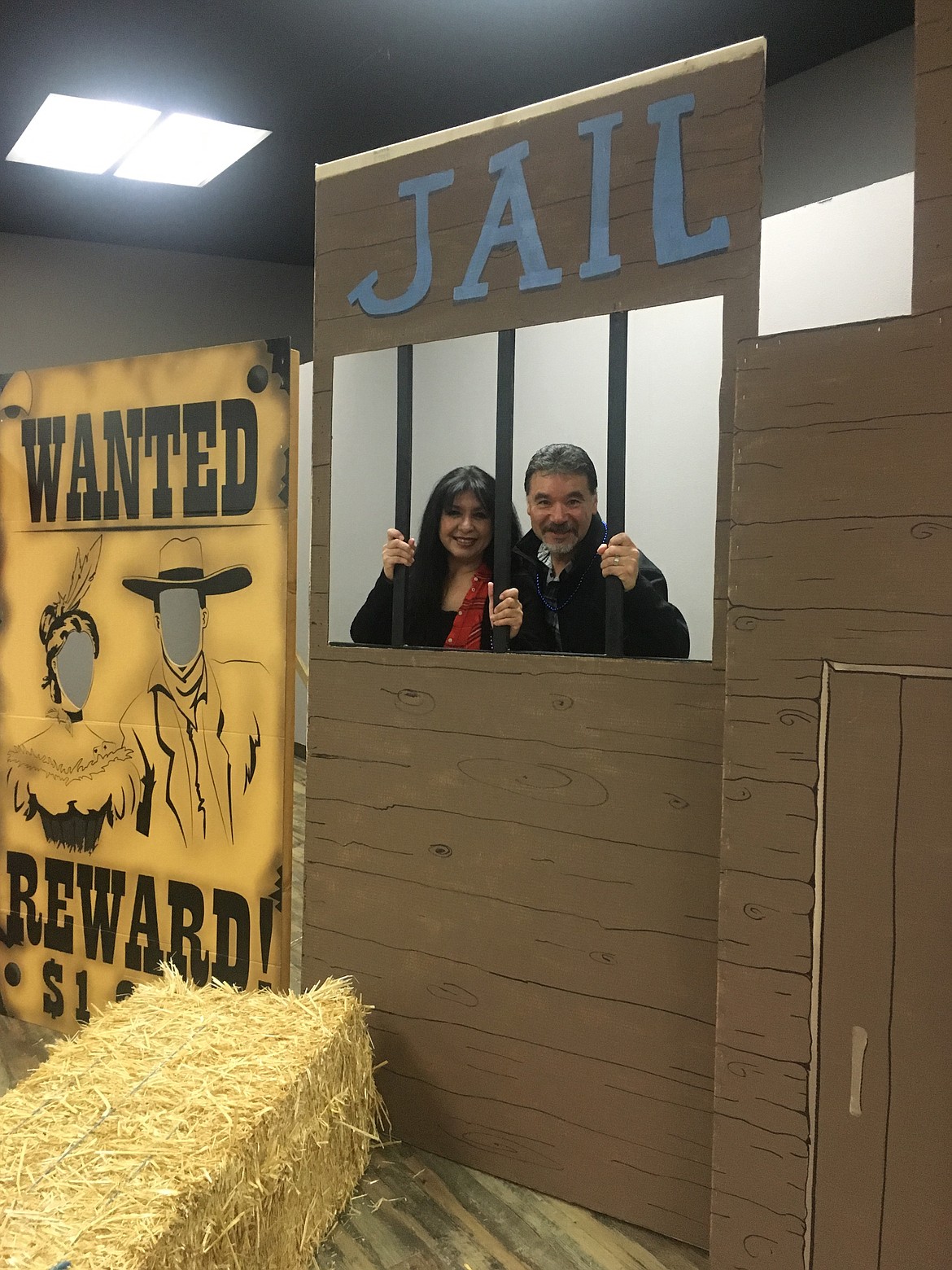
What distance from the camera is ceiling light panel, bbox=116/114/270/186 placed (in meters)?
4.00

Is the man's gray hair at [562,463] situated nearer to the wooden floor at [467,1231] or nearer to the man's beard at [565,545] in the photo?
the man's beard at [565,545]

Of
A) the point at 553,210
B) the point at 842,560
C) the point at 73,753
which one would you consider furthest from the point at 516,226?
the point at 73,753

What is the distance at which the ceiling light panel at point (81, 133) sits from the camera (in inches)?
150

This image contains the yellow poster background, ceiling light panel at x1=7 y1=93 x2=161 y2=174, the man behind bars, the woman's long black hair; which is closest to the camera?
the man behind bars

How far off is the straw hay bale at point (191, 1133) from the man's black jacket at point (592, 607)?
83cm

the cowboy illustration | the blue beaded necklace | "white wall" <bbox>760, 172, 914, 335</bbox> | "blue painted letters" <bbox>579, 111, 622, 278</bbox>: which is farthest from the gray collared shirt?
"white wall" <bbox>760, 172, 914, 335</bbox>

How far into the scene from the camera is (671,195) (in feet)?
5.05

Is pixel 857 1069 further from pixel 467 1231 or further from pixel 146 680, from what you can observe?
pixel 146 680

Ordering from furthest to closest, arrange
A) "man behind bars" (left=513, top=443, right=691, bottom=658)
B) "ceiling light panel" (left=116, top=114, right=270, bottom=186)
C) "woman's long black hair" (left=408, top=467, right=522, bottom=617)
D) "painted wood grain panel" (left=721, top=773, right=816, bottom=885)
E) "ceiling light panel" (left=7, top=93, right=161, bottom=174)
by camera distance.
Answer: "ceiling light panel" (left=116, top=114, right=270, bottom=186), "ceiling light panel" (left=7, top=93, right=161, bottom=174), "woman's long black hair" (left=408, top=467, right=522, bottom=617), "man behind bars" (left=513, top=443, right=691, bottom=658), "painted wood grain panel" (left=721, top=773, right=816, bottom=885)

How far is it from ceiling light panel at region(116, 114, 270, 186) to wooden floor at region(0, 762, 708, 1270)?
402cm

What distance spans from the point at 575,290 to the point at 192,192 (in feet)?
13.1

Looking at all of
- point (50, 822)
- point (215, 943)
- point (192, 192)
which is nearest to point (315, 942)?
point (215, 943)

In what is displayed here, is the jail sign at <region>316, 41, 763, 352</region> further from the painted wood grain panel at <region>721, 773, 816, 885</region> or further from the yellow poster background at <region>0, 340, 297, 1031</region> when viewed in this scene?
the painted wood grain panel at <region>721, 773, 816, 885</region>

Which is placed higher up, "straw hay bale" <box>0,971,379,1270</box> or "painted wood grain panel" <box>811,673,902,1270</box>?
"painted wood grain panel" <box>811,673,902,1270</box>
